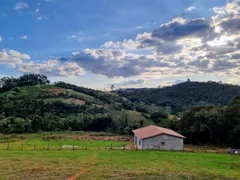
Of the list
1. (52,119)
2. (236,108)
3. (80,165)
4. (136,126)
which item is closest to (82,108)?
(52,119)

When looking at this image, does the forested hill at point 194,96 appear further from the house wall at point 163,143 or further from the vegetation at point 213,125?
the house wall at point 163,143

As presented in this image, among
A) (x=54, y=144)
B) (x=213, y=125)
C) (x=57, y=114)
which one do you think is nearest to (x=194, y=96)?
(x=57, y=114)

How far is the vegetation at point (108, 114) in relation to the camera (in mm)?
58938

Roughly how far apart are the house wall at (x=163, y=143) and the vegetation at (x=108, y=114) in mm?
10827

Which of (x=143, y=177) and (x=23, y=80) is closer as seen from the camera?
(x=143, y=177)

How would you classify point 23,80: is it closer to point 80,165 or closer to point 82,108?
point 82,108

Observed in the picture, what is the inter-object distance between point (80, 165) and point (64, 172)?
3.62m

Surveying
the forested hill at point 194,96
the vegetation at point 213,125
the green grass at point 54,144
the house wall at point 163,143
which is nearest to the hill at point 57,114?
the vegetation at point 213,125

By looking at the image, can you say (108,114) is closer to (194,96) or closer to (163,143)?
(163,143)

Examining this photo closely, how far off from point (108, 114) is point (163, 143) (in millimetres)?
44592

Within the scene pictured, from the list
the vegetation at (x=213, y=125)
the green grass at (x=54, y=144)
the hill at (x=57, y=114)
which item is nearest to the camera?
the green grass at (x=54, y=144)

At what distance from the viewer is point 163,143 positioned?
5047 centimetres

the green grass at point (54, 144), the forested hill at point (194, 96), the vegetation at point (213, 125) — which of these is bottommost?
the green grass at point (54, 144)

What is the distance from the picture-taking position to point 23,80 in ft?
520
